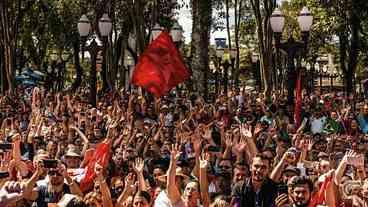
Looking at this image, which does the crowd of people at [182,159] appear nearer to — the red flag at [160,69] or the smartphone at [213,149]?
the smartphone at [213,149]

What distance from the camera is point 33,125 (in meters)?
14.4

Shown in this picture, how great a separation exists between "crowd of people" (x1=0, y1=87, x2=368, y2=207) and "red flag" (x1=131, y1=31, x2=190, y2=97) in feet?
1.79

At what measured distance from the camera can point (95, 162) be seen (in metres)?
10.0

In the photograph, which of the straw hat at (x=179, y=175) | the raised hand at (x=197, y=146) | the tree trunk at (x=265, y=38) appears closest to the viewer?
the straw hat at (x=179, y=175)

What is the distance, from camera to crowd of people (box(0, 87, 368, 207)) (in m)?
7.63

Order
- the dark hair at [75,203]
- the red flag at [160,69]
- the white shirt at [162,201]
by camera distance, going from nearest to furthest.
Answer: the dark hair at [75,203], the white shirt at [162,201], the red flag at [160,69]

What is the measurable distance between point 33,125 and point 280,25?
576 cm

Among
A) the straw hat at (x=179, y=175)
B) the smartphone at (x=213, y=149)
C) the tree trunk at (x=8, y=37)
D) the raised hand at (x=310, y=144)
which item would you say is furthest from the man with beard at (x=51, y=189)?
the tree trunk at (x=8, y=37)

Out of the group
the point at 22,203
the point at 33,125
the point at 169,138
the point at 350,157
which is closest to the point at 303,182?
the point at 350,157

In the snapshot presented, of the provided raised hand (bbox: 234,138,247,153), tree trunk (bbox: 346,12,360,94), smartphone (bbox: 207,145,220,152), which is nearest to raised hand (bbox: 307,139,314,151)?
raised hand (bbox: 234,138,247,153)

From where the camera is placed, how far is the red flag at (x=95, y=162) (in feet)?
31.0

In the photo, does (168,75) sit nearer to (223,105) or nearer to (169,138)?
(223,105)

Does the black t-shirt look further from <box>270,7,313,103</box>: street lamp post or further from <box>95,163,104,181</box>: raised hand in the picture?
<box>270,7,313,103</box>: street lamp post

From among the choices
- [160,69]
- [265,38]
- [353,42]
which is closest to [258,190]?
[160,69]
